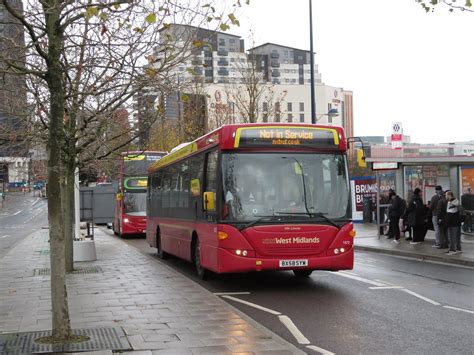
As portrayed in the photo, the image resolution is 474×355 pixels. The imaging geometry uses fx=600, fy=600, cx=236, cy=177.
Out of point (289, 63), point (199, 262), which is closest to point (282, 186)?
point (199, 262)

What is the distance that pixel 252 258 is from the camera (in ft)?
35.0

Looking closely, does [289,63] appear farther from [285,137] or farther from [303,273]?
[285,137]

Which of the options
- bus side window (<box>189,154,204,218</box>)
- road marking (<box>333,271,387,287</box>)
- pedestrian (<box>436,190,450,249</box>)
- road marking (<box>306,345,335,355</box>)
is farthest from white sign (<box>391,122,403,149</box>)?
road marking (<box>306,345,335,355</box>)

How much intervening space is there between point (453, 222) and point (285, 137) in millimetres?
6917

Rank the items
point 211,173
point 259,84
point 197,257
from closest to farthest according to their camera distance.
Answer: point 211,173
point 197,257
point 259,84

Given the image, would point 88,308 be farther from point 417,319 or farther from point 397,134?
point 397,134

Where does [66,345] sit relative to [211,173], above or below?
below

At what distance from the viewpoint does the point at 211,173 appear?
37.9ft

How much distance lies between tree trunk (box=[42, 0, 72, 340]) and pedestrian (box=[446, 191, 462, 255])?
11558 millimetres

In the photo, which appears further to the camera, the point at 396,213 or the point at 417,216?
the point at 396,213

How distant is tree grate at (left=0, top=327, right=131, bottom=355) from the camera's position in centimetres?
636

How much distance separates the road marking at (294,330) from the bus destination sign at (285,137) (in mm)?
3596

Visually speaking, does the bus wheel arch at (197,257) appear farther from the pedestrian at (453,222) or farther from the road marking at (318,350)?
the pedestrian at (453,222)

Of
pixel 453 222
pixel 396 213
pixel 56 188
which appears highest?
pixel 56 188
